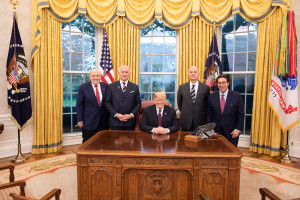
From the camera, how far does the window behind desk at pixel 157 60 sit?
525 centimetres

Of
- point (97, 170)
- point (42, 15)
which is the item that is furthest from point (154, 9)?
point (97, 170)

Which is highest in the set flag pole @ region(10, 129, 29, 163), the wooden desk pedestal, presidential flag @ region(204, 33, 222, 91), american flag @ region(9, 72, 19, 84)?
presidential flag @ region(204, 33, 222, 91)

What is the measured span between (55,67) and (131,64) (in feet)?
5.03

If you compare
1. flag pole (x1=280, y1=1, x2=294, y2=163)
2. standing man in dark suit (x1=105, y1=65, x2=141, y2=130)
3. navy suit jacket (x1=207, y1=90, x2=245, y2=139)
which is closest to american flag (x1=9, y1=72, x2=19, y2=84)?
standing man in dark suit (x1=105, y1=65, x2=141, y2=130)

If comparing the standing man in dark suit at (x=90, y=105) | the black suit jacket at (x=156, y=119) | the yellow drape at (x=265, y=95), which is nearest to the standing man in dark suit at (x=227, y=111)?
the black suit jacket at (x=156, y=119)

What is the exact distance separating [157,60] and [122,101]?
2353 millimetres

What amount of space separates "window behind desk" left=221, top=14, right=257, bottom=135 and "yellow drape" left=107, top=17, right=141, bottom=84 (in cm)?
200

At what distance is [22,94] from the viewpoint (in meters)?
4.06

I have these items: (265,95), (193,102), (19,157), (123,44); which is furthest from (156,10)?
(19,157)

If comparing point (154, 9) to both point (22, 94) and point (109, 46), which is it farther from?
point (22, 94)

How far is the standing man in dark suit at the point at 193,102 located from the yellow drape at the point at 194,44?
1.72 m

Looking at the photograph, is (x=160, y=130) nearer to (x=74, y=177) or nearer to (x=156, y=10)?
(x=74, y=177)

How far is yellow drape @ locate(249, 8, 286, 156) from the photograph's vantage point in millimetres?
4340

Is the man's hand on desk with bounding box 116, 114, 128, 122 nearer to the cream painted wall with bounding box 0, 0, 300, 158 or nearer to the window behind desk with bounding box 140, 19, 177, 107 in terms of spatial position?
the window behind desk with bounding box 140, 19, 177, 107
